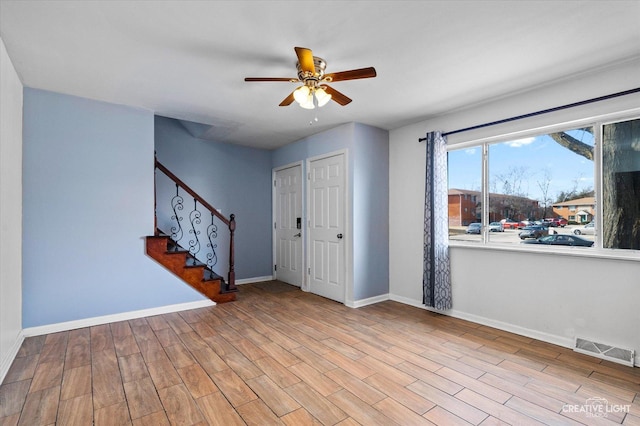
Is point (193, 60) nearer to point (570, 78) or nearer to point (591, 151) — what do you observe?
point (570, 78)

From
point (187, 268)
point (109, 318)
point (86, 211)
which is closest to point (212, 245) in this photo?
point (187, 268)

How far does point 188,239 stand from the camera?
500cm

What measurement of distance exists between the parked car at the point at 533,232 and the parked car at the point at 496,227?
0.65 feet

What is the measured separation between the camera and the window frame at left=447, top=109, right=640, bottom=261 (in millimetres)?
2596

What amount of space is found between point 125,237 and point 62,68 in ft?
5.91

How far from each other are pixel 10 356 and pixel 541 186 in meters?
5.15

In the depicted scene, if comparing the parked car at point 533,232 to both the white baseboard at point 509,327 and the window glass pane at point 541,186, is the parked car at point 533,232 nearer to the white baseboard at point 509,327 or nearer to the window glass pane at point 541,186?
the window glass pane at point 541,186

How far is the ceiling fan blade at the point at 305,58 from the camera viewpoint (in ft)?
6.53

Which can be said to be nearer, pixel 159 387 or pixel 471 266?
pixel 159 387

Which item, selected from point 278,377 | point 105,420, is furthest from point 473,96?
point 105,420

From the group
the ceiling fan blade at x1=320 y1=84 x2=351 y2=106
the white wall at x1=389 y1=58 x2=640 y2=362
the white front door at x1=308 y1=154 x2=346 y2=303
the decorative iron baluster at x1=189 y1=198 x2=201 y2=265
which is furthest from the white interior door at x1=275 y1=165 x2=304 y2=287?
the ceiling fan blade at x1=320 y1=84 x2=351 y2=106

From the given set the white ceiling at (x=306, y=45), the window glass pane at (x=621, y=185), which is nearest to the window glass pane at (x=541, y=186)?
the window glass pane at (x=621, y=185)

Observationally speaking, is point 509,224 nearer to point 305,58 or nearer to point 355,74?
point 355,74

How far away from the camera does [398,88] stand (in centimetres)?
303
